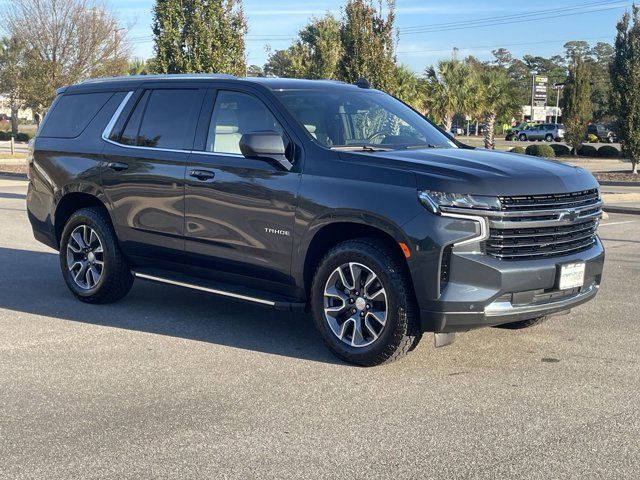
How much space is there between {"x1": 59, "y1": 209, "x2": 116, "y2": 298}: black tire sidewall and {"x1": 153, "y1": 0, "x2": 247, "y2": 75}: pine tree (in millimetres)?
10737

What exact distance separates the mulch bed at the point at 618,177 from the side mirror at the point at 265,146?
890 inches

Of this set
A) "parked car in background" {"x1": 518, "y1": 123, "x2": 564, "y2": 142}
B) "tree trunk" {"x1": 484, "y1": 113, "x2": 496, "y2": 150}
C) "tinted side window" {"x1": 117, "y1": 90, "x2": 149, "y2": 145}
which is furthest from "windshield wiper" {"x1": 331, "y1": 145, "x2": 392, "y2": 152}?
"parked car in background" {"x1": 518, "y1": 123, "x2": 564, "y2": 142}

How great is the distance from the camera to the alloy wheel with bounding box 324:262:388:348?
560 centimetres

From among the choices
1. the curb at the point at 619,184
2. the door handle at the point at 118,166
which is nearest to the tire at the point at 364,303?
the door handle at the point at 118,166

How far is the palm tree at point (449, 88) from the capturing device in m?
43.6

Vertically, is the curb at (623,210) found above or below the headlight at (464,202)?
below

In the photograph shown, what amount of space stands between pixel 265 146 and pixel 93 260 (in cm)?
250

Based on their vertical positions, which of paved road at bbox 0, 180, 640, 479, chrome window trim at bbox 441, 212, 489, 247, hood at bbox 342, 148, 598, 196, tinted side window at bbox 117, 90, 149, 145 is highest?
tinted side window at bbox 117, 90, 149, 145

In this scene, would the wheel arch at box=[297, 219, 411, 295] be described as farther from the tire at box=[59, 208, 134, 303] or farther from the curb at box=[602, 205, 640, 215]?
the curb at box=[602, 205, 640, 215]

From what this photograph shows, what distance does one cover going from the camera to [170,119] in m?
6.94

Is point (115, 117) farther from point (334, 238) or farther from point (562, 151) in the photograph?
point (562, 151)

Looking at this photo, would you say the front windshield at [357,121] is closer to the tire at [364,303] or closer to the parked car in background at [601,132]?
the tire at [364,303]

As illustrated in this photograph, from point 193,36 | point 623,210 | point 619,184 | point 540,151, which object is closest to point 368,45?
point 193,36

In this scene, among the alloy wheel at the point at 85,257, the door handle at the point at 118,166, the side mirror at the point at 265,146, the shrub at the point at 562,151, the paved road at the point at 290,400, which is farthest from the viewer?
the shrub at the point at 562,151
